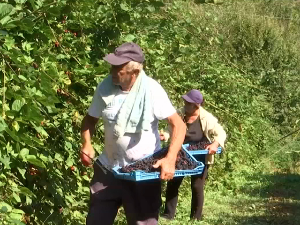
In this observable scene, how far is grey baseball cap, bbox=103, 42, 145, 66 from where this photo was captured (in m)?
5.04

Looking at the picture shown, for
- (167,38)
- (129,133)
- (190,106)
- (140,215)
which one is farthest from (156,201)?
(167,38)

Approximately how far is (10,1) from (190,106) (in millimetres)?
3143

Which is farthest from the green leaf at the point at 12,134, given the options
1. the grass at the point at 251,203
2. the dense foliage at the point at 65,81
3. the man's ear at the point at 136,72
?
the grass at the point at 251,203

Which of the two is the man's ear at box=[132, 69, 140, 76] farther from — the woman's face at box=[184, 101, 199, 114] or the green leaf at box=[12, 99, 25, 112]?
the woman's face at box=[184, 101, 199, 114]

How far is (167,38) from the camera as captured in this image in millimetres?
8602

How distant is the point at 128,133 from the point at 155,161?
0.88ft

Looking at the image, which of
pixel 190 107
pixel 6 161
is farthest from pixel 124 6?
pixel 6 161

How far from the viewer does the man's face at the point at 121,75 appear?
5074 mm

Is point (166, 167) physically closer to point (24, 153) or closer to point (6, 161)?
point (24, 153)

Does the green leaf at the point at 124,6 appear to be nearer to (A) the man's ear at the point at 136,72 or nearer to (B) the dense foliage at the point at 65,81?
(B) the dense foliage at the point at 65,81

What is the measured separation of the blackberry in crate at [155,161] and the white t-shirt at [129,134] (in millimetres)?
69

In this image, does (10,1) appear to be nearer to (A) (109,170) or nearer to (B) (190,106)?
(A) (109,170)

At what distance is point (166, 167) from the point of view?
5.03 m

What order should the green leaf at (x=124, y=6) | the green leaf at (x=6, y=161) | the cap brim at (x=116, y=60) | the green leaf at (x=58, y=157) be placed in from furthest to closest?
1. the green leaf at (x=124, y=6)
2. the green leaf at (x=58, y=157)
3. the cap brim at (x=116, y=60)
4. the green leaf at (x=6, y=161)
